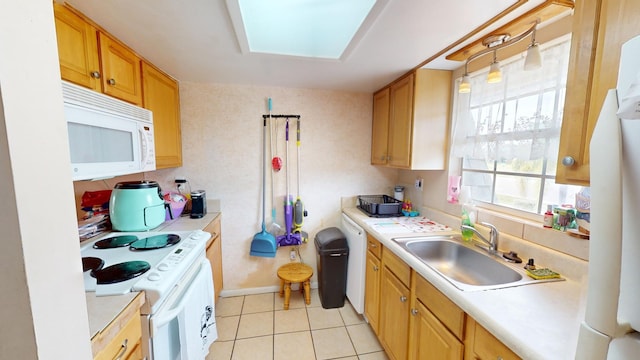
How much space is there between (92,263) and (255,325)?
4.37 ft

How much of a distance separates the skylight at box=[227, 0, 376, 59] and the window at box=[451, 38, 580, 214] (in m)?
0.93

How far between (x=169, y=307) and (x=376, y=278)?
4.34 ft

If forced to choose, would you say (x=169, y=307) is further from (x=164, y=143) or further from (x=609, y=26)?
(x=609, y=26)

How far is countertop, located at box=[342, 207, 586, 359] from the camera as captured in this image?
689mm

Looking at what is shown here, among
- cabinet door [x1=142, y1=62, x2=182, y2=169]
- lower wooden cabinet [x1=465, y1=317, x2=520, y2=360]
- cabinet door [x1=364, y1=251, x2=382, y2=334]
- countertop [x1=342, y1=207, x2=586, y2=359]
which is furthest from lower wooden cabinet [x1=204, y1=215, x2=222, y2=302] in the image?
lower wooden cabinet [x1=465, y1=317, x2=520, y2=360]

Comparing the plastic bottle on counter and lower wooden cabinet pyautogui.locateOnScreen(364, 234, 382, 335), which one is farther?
lower wooden cabinet pyautogui.locateOnScreen(364, 234, 382, 335)

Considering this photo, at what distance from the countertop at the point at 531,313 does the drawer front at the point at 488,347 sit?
0.05 m

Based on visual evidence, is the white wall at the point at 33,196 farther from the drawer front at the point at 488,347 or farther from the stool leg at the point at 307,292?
the stool leg at the point at 307,292

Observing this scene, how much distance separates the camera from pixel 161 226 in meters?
1.77

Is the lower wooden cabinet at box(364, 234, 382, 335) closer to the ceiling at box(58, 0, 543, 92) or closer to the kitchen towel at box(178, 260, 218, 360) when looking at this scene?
the kitchen towel at box(178, 260, 218, 360)

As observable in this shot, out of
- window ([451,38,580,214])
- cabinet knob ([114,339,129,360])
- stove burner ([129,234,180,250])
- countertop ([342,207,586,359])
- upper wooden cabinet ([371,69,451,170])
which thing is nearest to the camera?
countertop ([342,207,586,359])

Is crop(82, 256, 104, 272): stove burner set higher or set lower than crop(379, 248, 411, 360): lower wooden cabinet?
higher

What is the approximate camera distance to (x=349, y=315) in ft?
7.00

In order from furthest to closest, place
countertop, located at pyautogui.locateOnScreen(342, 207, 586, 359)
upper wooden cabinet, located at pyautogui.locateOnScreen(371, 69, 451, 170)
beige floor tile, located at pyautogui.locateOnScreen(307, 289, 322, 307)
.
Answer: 1. beige floor tile, located at pyautogui.locateOnScreen(307, 289, 322, 307)
2. upper wooden cabinet, located at pyautogui.locateOnScreen(371, 69, 451, 170)
3. countertop, located at pyautogui.locateOnScreen(342, 207, 586, 359)
